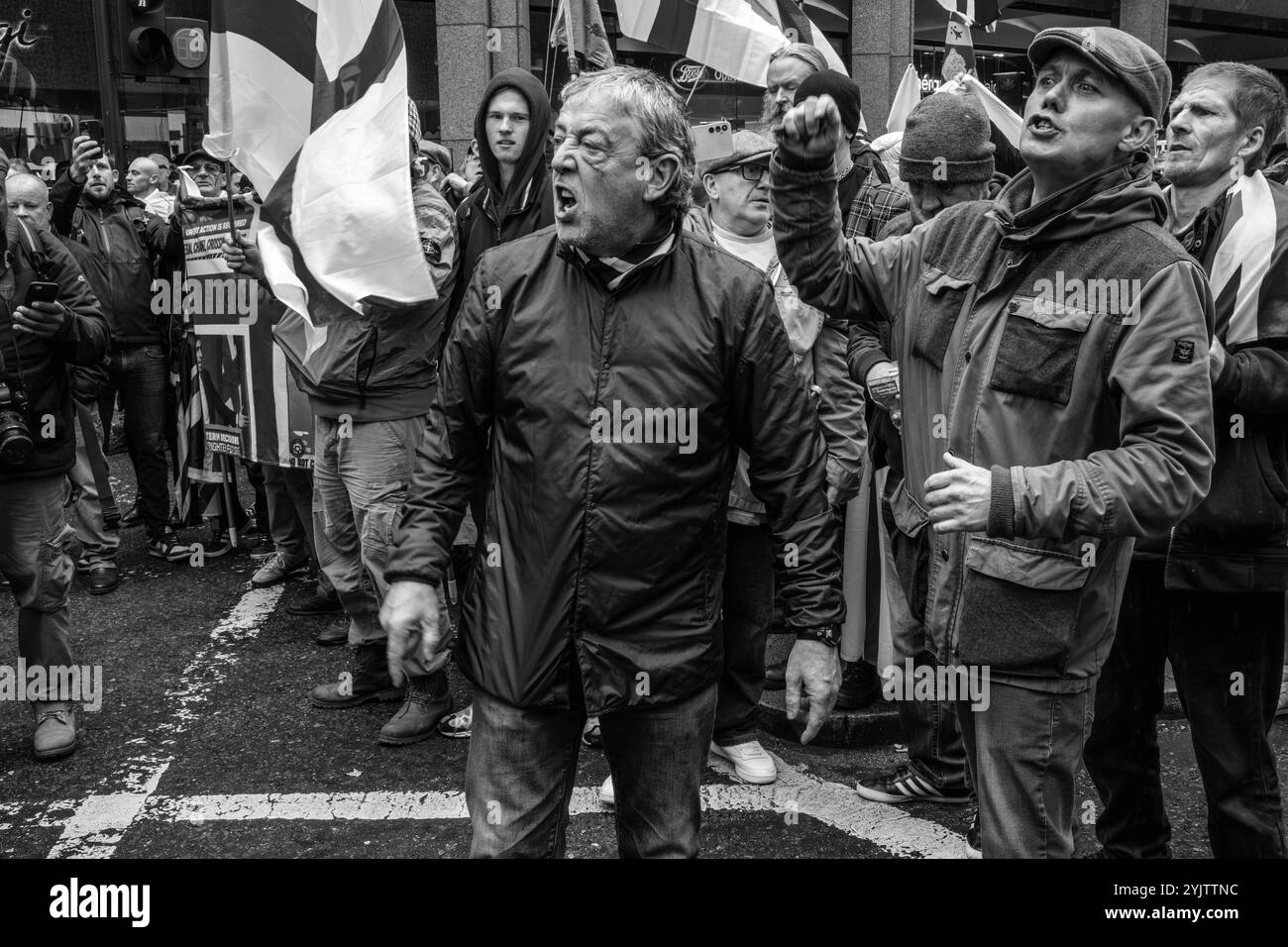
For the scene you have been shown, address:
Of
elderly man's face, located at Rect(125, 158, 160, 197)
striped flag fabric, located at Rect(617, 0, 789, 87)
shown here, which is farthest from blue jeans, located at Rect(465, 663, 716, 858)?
elderly man's face, located at Rect(125, 158, 160, 197)

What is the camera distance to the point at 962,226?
2.84m

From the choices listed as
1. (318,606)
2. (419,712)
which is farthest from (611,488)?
(318,606)

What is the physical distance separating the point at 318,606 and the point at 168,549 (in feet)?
5.02

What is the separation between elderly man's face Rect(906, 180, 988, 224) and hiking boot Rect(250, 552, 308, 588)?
14.1 feet

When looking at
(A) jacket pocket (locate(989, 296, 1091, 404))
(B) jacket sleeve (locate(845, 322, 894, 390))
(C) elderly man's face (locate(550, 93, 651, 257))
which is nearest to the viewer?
(A) jacket pocket (locate(989, 296, 1091, 404))

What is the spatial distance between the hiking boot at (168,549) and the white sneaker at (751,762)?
166 inches

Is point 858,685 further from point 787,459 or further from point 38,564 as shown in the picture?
point 38,564

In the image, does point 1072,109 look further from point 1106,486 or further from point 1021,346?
point 1106,486

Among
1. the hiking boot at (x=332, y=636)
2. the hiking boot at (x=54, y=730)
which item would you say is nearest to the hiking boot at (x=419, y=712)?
the hiking boot at (x=332, y=636)

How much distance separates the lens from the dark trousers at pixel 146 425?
7.46m

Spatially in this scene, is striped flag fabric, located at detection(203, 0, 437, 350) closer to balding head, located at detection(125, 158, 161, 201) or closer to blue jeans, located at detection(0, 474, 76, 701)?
blue jeans, located at detection(0, 474, 76, 701)

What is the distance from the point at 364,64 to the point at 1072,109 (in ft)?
8.97

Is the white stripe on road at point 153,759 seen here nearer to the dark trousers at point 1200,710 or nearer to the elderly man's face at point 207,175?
the elderly man's face at point 207,175

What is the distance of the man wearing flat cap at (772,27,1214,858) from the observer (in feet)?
7.85
